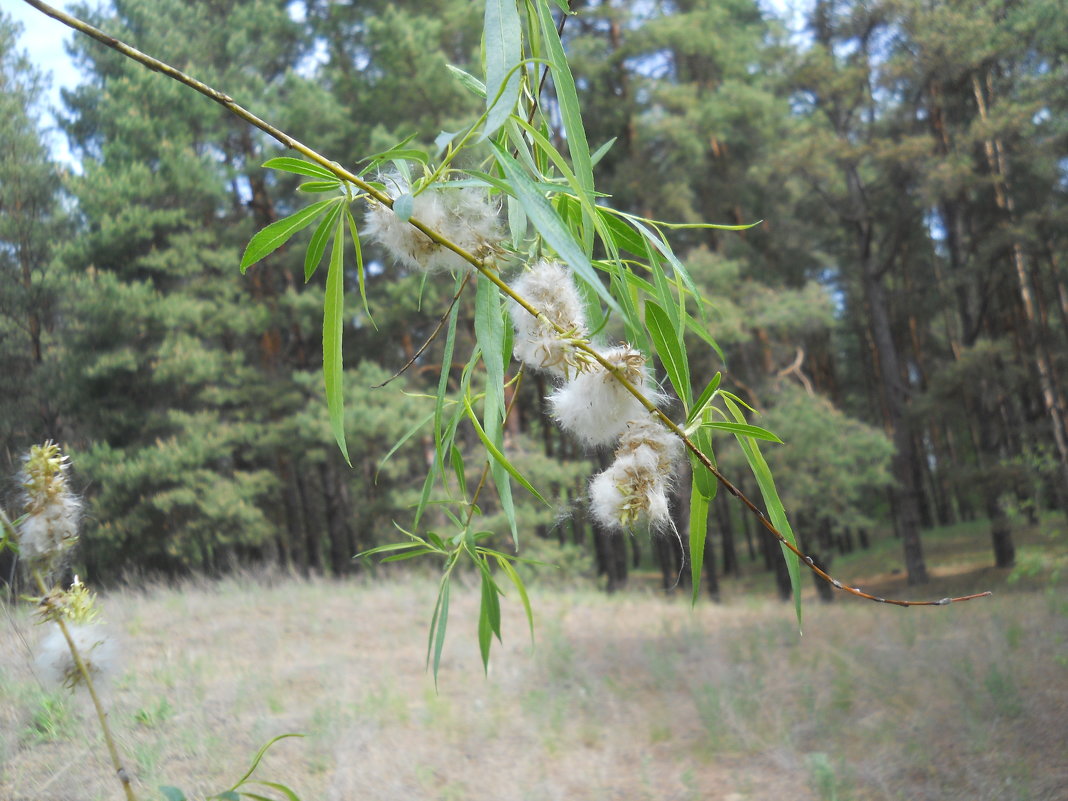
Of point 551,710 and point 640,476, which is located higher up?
point 640,476

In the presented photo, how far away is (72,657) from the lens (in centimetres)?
76

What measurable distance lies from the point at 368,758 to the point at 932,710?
6.68 feet

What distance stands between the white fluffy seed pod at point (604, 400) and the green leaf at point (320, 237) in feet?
0.74

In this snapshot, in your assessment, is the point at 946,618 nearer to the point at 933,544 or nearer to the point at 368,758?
the point at 368,758

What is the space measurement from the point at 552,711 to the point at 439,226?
107 inches

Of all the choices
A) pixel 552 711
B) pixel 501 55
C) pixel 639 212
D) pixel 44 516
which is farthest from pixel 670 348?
pixel 639 212

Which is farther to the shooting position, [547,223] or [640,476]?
[640,476]

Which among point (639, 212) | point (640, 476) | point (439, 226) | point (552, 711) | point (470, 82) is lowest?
point (552, 711)

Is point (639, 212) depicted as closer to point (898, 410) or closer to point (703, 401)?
point (898, 410)

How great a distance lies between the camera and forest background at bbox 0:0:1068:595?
204 inches

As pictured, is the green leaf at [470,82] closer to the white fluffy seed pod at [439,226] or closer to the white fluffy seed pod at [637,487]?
the white fluffy seed pod at [439,226]

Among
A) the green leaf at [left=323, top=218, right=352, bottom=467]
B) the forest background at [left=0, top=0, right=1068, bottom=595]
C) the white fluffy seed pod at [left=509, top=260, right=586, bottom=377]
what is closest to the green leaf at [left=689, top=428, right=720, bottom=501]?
the white fluffy seed pod at [left=509, top=260, right=586, bottom=377]

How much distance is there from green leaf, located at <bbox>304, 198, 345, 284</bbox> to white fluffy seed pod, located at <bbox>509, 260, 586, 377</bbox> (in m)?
0.15

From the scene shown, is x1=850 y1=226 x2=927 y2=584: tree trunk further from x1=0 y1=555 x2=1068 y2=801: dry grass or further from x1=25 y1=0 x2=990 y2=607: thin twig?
x1=25 y1=0 x2=990 y2=607: thin twig
